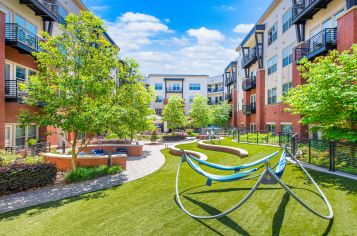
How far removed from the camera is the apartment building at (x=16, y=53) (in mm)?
14273

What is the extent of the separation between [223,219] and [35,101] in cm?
949

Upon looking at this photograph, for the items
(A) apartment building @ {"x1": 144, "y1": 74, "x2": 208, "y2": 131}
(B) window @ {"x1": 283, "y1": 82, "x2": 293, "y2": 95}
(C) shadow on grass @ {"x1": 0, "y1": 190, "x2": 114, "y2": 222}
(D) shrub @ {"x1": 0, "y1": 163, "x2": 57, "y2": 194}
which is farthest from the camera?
(A) apartment building @ {"x1": 144, "y1": 74, "x2": 208, "y2": 131}

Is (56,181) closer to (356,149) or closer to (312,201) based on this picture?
(312,201)

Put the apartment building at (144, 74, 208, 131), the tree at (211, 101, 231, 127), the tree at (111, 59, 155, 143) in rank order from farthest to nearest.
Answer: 1. the apartment building at (144, 74, 208, 131)
2. the tree at (211, 101, 231, 127)
3. the tree at (111, 59, 155, 143)

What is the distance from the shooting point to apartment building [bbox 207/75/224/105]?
185 feet

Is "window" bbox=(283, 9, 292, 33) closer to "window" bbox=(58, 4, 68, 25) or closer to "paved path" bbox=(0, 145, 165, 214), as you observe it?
"paved path" bbox=(0, 145, 165, 214)

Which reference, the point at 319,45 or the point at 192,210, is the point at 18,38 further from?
the point at 319,45

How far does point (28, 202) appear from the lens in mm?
7973

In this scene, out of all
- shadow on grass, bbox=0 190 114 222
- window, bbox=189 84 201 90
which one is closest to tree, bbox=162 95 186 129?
window, bbox=189 84 201 90

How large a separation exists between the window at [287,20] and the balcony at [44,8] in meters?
21.3

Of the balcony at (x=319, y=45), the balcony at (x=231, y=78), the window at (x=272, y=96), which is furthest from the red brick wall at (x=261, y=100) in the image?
the balcony at (x=231, y=78)

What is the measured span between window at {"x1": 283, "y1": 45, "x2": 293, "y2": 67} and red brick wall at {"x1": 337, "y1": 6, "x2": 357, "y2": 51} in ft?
24.4

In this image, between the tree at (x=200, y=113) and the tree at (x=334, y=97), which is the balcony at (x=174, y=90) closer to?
the tree at (x=200, y=113)

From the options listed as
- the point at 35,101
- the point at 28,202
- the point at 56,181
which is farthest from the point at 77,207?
the point at 35,101
